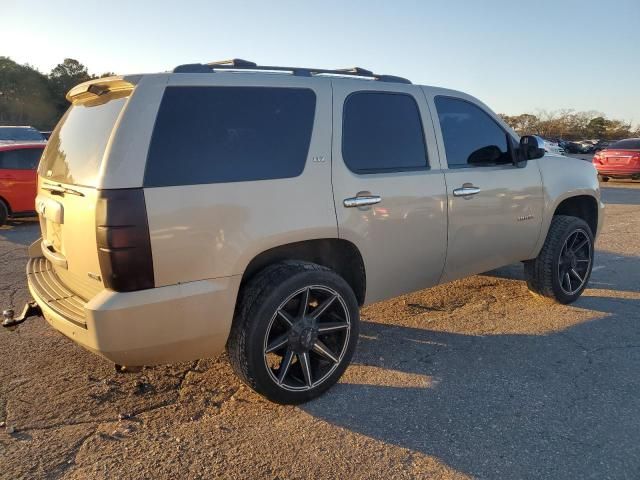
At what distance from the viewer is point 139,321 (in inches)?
101

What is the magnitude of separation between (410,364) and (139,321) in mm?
2018

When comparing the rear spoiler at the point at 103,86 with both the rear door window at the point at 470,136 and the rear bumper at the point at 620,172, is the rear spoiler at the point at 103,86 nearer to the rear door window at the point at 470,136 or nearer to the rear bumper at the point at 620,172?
the rear door window at the point at 470,136

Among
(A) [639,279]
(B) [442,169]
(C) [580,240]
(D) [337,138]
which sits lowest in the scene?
(A) [639,279]

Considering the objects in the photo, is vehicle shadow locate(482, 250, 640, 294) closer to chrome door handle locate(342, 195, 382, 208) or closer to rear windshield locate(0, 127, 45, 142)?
chrome door handle locate(342, 195, 382, 208)

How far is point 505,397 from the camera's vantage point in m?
3.28

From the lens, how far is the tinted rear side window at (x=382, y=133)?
344 cm

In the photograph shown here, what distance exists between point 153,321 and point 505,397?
7.26 ft

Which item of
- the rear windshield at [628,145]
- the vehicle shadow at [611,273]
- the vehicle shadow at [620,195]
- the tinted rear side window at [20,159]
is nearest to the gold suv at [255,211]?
the vehicle shadow at [611,273]

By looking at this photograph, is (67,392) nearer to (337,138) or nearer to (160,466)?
(160,466)

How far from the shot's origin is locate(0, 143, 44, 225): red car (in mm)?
9391

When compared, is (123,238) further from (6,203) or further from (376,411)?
(6,203)

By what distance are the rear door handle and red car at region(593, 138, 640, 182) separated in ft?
52.3

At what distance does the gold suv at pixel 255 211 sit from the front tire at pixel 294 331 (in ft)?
0.04

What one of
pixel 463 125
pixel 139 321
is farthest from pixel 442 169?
pixel 139 321
